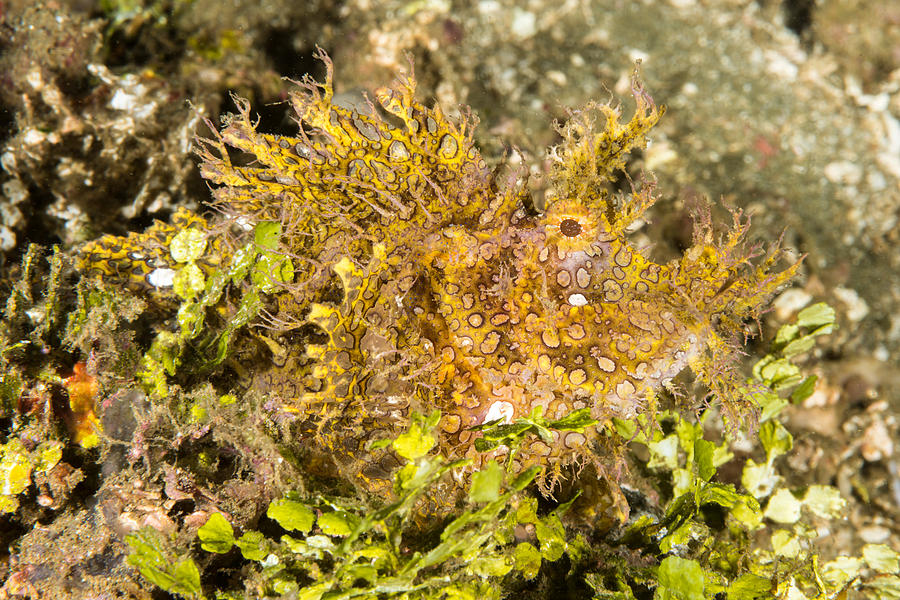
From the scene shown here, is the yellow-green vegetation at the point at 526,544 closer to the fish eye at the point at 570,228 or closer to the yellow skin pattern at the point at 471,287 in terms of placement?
the yellow skin pattern at the point at 471,287

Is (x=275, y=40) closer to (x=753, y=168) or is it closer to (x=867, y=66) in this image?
(x=753, y=168)

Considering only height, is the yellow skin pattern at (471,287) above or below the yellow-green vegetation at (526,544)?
above

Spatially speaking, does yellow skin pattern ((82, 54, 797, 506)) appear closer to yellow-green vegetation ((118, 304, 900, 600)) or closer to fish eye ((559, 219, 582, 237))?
fish eye ((559, 219, 582, 237))

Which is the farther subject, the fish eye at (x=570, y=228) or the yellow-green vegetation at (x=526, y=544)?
the fish eye at (x=570, y=228)

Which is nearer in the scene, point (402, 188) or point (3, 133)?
point (402, 188)

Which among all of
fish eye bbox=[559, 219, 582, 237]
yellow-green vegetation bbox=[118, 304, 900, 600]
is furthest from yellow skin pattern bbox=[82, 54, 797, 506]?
yellow-green vegetation bbox=[118, 304, 900, 600]

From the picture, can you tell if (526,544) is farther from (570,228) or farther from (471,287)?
(570,228)

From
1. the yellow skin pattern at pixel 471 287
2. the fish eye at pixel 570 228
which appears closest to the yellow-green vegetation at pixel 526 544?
the yellow skin pattern at pixel 471 287

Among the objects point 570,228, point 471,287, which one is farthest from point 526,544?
point 570,228

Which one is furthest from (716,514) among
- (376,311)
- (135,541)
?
(135,541)
